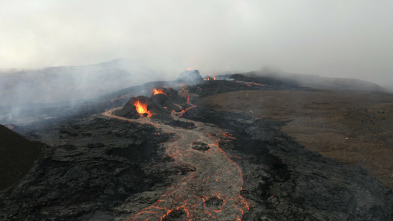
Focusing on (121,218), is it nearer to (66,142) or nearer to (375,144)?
(66,142)

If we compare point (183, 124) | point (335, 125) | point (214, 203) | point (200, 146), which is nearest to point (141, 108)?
point (183, 124)

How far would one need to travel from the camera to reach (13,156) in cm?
2297

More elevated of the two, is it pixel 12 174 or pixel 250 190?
pixel 12 174

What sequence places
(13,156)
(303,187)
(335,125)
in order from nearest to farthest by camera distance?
1. (13,156)
2. (303,187)
3. (335,125)

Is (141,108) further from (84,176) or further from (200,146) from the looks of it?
(84,176)

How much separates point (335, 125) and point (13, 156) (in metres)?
53.6

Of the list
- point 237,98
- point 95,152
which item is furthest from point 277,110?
point 95,152

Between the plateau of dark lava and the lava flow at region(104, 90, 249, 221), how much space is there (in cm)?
10

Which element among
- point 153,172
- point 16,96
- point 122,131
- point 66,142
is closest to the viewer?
point 153,172

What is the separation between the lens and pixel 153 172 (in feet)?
91.4

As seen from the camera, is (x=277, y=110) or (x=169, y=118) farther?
(x=277, y=110)

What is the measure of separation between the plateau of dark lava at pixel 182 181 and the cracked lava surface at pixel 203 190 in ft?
0.31

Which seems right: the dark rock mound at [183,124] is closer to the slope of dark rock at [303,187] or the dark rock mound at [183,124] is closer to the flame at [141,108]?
the flame at [141,108]

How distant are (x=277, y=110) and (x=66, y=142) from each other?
53.7 metres
